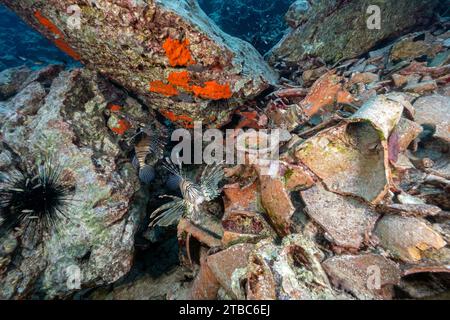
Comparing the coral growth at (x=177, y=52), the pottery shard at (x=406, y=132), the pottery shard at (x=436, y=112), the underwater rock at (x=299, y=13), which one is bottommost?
the pottery shard at (x=406, y=132)

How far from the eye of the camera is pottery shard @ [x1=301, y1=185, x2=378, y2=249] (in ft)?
8.75

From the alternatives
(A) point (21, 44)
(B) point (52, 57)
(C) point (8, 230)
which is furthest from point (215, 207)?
(A) point (21, 44)

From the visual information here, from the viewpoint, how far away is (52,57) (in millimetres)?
10055

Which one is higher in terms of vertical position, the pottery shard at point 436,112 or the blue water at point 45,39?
the blue water at point 45,39

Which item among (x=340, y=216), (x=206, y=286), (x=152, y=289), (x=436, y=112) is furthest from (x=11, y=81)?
(x=436, y=112)

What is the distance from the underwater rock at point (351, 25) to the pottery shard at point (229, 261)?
5.20 m

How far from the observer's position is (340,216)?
112 inches

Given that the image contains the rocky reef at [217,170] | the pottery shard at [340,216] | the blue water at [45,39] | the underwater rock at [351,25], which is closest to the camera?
the rocky reef at [217,170]

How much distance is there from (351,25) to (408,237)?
523cm

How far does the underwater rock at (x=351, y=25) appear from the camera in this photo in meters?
5.67

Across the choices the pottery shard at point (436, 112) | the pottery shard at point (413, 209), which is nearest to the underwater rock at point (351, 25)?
the pottery shard at point (436, 112)

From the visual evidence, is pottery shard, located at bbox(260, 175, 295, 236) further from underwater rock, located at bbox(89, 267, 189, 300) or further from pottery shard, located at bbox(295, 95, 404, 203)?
underwater rock, located at bbox(89, 267, 189, 300)

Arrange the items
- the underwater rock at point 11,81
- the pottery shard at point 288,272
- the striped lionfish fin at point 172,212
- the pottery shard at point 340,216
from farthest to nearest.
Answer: the underwater rock at point 11,81
the striped lionfish fin at point 172,212
the pottery shard at point 340,216
the pottery shard at point 288,272

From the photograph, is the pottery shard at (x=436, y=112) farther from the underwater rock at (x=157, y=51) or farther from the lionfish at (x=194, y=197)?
the lionfish at (x=194, y=197)
